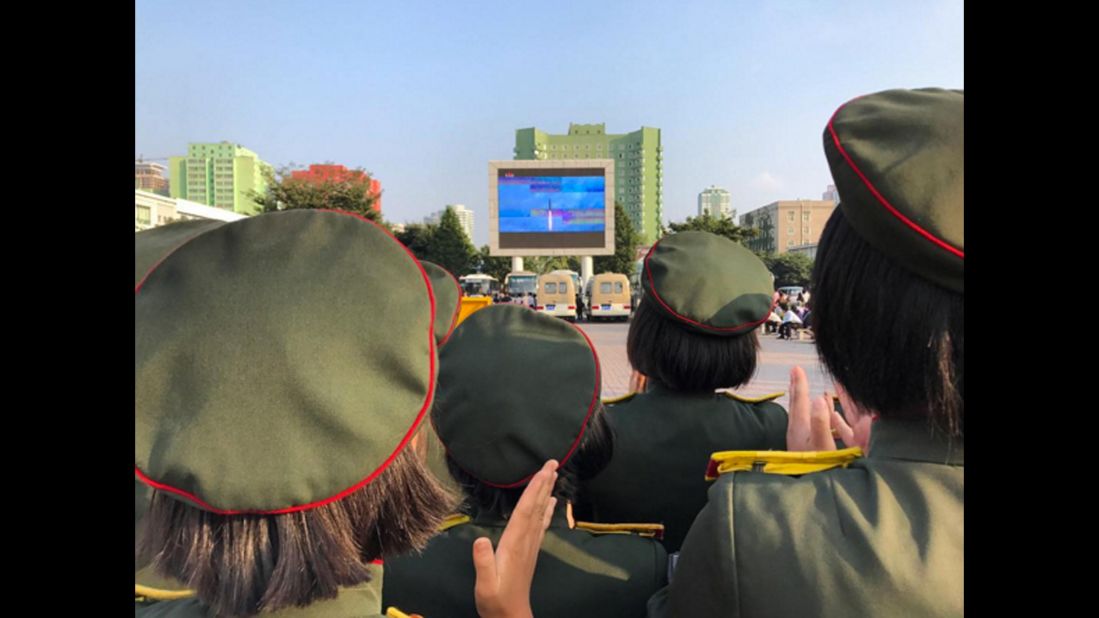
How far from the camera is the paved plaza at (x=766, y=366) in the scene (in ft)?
31.3

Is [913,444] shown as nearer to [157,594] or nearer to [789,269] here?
[157,594]

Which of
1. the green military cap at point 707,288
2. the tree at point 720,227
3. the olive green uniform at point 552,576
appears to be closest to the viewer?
the olive green uniform at point 552,576

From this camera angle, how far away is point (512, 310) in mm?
1931

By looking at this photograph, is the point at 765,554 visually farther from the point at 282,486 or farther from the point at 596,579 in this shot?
the point at 596,579

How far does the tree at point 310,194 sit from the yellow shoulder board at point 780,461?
28293mm

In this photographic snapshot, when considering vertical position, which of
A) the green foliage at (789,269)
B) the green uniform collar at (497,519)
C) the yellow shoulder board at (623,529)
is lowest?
the yellow shoulder board at (623,529)

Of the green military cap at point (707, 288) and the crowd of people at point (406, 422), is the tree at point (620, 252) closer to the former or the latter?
the green military cap at point (707, 288)

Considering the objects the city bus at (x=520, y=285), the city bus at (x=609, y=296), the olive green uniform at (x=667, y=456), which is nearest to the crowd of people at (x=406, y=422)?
the olive green uniform at (x=667, y=456)

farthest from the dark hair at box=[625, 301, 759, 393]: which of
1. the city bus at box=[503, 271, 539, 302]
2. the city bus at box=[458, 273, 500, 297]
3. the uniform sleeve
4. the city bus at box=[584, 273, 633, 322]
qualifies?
the city bus at box=[458, 273, 500, 297]

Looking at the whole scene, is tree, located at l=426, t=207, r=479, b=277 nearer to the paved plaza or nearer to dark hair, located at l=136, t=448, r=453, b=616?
the paved plaza

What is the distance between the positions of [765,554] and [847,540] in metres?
0.11

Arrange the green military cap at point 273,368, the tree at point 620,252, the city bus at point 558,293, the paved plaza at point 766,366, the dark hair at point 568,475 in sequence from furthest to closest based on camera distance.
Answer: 1. the tree at point 620,252
2. the city bus at point 558,293
3. the paved plaza at point 766,366
4. the dark hair at point 568,475
5. the green military cap at point 273,368

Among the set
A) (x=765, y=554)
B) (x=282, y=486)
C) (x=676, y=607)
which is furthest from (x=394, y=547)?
(x=765, y=554)

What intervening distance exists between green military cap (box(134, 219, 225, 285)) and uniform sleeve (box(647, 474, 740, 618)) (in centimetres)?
108
